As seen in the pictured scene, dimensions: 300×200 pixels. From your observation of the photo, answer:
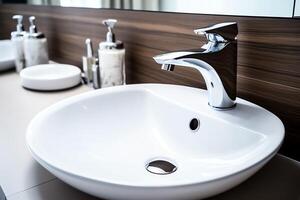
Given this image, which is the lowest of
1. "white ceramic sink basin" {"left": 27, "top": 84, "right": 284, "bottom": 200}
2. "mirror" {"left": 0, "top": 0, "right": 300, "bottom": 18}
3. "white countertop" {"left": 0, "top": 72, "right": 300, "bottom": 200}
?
"white countertop" {"left": 0, "top": 72, "right": 300, "bottom": 200}

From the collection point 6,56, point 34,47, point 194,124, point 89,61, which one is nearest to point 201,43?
point 194,124

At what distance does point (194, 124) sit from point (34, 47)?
80 cm

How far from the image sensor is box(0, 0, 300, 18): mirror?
60cm

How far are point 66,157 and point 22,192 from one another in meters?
0.10

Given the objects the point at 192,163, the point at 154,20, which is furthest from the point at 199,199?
the point at 154,20

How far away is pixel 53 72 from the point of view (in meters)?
1.16

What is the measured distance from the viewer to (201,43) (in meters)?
0.75

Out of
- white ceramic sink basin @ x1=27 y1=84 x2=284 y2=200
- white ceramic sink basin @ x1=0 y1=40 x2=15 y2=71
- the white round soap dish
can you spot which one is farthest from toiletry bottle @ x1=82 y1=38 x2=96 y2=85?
white ceramic sink basin @ x1=0 y1=40 x2=15 y2=71

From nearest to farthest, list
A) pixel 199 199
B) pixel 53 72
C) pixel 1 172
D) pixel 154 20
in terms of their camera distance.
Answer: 1. pixel 199 199
2. pixel 1 172
3. pixel 154 20
4. pixel 53 72

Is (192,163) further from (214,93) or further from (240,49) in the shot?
(240,49)

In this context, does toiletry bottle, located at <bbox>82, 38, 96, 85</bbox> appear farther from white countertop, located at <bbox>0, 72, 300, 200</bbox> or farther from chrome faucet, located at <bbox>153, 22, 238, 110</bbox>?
chrome faucet, located at <bbox>153, 22, 238, 110</bbox>

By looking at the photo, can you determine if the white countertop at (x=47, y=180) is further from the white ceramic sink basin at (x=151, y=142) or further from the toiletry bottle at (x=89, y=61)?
the toiletry bottle at (x=89, y=61)

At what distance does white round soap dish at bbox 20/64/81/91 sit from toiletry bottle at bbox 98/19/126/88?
153mm

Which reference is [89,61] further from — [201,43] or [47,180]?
[47,180]
